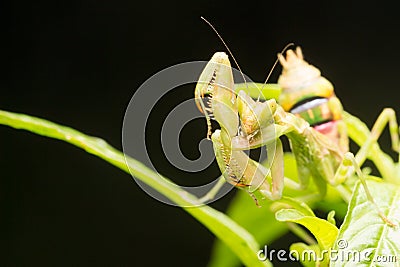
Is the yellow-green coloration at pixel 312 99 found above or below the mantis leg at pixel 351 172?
above

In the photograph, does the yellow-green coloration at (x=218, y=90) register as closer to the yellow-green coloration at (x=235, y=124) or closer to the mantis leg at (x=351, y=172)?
the yellow-green coloration at (x=235, y=124)

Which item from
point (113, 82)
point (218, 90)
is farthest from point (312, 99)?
point (113, 82)

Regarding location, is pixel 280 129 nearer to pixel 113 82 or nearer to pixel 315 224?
pixel 315 224

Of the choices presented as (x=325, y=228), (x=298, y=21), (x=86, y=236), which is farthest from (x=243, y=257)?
(x=298, y=21)

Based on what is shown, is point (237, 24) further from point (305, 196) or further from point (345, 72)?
point (305, 196)

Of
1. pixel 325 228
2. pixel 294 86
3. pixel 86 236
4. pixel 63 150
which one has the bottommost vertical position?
pixel 86 236

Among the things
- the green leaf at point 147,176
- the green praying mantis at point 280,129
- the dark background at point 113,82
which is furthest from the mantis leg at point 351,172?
the dark background at point 113,82

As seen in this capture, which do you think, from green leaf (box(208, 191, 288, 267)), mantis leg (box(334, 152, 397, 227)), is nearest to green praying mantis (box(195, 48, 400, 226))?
mantis leg (box(334, 152, 397, 227))
